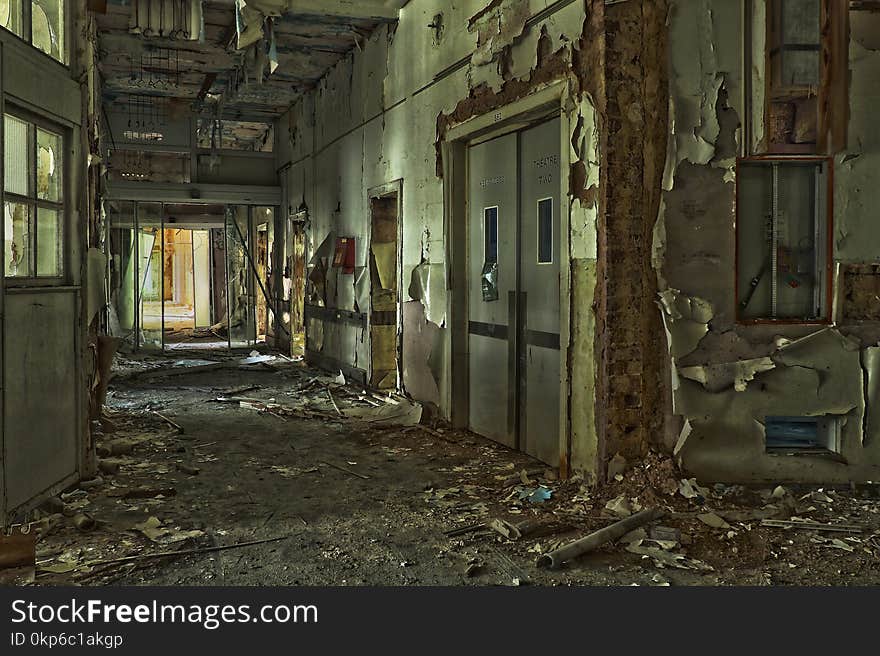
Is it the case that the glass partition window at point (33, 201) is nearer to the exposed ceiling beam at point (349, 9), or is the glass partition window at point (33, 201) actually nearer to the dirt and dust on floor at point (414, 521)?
the dirt and dust on floor at point (414, 521)

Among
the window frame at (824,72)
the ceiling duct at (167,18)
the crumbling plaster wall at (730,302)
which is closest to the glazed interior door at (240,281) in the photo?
the ceiling duct at (167,18)

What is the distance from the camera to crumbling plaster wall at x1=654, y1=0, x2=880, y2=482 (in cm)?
455

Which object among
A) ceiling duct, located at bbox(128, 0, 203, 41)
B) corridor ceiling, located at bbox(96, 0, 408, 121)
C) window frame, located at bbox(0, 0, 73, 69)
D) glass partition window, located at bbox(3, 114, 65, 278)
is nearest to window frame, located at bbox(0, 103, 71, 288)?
glass partition window, located at bbox(3, 114, 65, 278)

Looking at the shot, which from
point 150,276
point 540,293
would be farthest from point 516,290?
point 150,276

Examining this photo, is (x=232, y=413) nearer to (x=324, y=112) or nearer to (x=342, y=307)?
(x=342, y=307)

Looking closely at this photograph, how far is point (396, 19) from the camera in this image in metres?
7.99

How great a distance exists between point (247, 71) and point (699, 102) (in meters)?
7.28

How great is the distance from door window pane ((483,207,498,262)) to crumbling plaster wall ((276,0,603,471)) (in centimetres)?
52

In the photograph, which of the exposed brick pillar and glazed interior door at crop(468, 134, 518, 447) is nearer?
the exposed brick pillar

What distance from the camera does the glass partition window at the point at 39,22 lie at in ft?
13.4

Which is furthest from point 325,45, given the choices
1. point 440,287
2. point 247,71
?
point 440,287

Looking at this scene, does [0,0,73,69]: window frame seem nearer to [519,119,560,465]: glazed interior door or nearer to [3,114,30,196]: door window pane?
[3,114,30,196]: door window pane

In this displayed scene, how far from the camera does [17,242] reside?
13.7 feet

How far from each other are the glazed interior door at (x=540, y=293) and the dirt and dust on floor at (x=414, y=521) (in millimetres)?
278
